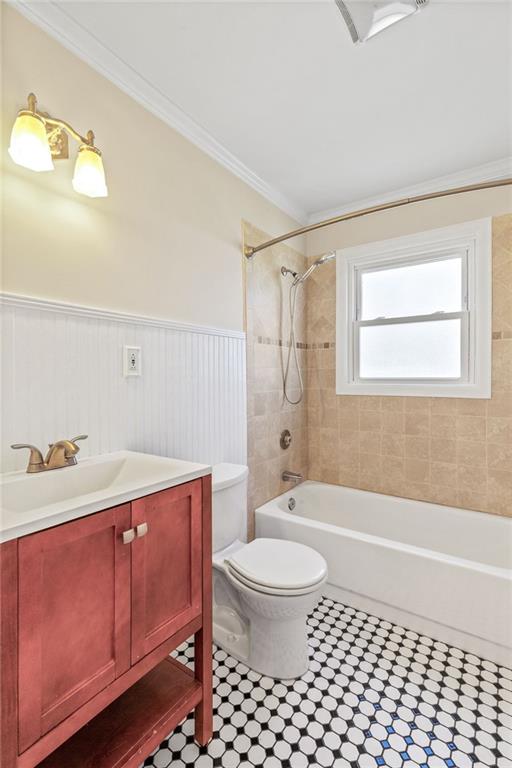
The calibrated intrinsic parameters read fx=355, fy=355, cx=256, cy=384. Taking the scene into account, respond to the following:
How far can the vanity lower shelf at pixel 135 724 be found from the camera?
0.93 metres

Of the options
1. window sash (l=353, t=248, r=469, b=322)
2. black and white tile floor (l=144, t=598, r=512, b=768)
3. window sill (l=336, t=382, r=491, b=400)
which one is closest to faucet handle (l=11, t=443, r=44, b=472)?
black and white tile floor (l=144, t=598, r=512, b=768)

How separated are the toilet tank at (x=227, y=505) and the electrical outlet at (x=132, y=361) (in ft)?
1.91

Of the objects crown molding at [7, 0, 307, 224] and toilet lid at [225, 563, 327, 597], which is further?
toilet lid at [225, 563, 327, 597]

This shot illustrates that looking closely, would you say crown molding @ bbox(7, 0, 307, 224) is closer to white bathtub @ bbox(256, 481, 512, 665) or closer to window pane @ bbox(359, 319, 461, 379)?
window pane @ bbox(359, 319, 461, 379)

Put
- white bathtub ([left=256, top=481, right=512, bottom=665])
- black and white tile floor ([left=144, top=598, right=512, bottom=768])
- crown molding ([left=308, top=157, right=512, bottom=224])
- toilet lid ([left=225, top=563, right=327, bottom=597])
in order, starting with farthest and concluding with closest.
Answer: crown molding ([left=308, top=157, right=512, bottom=224]), white bathtub ([left=256, top=481, right=512, bottom=665]), toilet lid ([left=225, top=563, right=327, bottom=597]), black and white tile floor ([left=144, top=598, right=512, bottom=768])

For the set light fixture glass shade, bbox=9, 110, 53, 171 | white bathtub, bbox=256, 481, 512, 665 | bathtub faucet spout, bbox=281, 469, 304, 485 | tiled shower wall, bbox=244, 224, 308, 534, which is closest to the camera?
light fixture glass shade, bbox=9, 110, 53, 171

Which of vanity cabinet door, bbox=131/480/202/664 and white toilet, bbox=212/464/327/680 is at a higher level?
vanity cabinet door, bbox=131/480/202/664

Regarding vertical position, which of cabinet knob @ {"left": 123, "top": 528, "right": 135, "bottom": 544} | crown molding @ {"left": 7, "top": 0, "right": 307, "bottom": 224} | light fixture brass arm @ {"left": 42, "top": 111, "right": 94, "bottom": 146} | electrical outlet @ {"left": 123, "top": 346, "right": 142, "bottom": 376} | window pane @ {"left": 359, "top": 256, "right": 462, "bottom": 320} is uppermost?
crown molding @ {"left": 7, "top": 0, "right": 307, "bottom": 224}

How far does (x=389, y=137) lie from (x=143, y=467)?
6.60 feet

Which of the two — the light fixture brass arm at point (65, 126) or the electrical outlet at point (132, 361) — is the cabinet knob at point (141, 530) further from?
the light fixture brass arm at point (65, 126)

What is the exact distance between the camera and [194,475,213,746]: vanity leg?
1122 millimetres

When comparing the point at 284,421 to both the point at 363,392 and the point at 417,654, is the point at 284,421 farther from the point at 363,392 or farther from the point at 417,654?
the point at 417,654

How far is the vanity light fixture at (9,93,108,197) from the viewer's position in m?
1.02

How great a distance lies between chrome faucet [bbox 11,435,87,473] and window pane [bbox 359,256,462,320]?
2.16 meters
